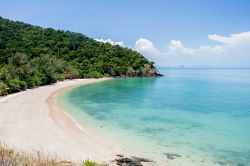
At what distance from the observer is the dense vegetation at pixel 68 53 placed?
78.2m

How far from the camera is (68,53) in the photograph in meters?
103

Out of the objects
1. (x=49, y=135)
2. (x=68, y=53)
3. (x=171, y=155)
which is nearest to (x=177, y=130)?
(x=171, y=155)

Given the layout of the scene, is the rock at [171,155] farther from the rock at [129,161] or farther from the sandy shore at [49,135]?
the sandy shore at [49,135]

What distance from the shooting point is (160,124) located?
26750 millimetres

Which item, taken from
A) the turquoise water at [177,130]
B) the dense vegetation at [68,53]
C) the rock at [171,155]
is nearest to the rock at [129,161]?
the turquoise water at [177,130]

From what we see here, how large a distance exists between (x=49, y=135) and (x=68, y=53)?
85.1m

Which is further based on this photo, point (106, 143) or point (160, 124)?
point (160, 124)

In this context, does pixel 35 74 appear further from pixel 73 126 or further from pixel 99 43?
pixel 99 43

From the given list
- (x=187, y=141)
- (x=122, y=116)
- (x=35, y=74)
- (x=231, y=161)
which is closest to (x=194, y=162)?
(x=231, y=161)

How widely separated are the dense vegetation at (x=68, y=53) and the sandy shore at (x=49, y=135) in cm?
3580

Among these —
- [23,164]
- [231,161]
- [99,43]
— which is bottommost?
[231,161]

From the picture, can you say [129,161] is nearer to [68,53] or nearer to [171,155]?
[171,155]

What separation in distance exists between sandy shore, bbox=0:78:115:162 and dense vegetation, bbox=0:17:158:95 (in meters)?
35.8

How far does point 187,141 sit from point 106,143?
6.10 m
